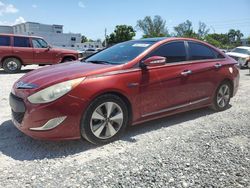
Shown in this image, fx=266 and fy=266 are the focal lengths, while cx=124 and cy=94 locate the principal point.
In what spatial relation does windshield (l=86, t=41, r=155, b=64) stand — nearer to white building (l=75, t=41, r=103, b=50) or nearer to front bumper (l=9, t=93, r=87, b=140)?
front bumper (l=9, t=93, r=87, b=140)

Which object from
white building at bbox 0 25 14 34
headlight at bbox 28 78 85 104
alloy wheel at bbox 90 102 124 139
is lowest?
alloy wheel at bbox 90 102 124 139

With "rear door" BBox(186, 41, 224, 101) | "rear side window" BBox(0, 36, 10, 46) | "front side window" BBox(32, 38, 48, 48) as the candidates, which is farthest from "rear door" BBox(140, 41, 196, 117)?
"rear side window" BBox(0, 36, 10, 46)

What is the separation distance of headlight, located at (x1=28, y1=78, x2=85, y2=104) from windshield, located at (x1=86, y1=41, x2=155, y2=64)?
3.47ft

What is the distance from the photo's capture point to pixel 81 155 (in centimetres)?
343

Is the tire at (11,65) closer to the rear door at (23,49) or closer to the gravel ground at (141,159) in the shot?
the rear door at (23,49)

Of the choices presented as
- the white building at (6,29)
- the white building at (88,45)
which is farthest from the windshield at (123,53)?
the white building at (6,29)

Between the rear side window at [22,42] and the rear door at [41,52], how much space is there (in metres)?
0.27

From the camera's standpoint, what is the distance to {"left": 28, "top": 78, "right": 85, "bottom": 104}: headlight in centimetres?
329

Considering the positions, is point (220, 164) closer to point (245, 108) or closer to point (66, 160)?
point (66, 160)

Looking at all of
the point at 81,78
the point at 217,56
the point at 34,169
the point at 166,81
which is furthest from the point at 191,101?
the point at 34,169

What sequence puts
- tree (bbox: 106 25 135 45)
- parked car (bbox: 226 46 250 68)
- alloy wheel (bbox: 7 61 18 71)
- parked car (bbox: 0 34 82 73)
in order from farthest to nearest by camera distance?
1. tree (bbox: 106 25 135 45)
2. parked car (bbox: 226 46 250 68)
3. alloy wheel (bbox: 7 61 18 71)
4. parked car (bbox: 0 34 82 73)

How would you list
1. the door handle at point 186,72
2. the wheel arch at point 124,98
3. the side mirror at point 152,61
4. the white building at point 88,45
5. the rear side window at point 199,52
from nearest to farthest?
1. the wheel arch at point 124,98
2. the side mirror at point 152,61
3. the door handle at point 186,72
4. the rear side window at point 199,52
5. the white building at point 88,45

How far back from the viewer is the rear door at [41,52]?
41.9ft

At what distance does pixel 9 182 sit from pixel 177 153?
203cm
